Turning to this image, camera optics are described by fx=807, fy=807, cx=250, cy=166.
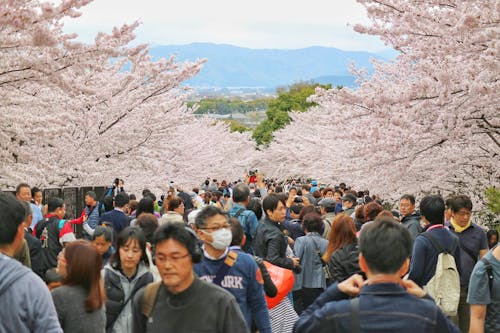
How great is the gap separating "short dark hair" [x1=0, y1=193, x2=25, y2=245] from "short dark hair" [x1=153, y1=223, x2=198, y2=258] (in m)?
0.77

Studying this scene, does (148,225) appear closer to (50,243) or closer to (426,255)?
(426,255)

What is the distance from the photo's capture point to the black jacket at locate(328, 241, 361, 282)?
7.42 meters

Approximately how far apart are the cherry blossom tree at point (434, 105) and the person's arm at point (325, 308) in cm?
682

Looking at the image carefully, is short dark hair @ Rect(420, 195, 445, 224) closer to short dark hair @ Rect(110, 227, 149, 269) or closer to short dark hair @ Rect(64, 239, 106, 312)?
short dark hair @ Rect(110, 227, 149, 269)

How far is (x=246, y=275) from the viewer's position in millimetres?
5723

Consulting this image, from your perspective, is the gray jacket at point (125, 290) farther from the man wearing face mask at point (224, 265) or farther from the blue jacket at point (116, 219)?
the blue jacket at point (116, 219)

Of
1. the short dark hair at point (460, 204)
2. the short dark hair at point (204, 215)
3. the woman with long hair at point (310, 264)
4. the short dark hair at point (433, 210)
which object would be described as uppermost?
the short dark hair at point (204, 215)

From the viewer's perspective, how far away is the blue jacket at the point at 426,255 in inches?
291

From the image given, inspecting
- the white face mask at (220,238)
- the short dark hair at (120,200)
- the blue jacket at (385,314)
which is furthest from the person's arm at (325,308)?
the short dark hair at (120,200)

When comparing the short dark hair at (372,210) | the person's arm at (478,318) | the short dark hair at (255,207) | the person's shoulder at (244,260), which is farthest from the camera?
the short dark hair at (255,207)

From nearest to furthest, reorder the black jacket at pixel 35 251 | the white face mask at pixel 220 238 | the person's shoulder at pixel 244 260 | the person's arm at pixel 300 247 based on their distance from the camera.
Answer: the white face mask at pixel 220 238 → the person's shoulder at pixel 244 260 → the black jacket at pixel 35 251 → the person's arm at pixel 300 247

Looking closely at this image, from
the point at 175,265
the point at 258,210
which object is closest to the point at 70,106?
the point at 258,210

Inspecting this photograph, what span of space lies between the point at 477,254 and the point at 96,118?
15420 millimetres

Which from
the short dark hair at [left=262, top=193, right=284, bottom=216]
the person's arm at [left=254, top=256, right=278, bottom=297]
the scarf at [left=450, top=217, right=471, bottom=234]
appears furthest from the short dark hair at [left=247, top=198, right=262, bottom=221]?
the person's arm at [left=254, top=256, right=278, bottom=297]
